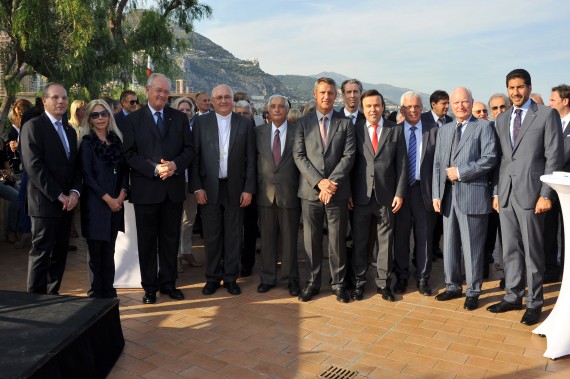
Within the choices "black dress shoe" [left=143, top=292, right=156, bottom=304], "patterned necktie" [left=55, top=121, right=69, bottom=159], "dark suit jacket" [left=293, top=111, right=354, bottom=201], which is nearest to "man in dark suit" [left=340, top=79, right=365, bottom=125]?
"dark suit jacket" [left=293, top=111, right=354, bottom=201]

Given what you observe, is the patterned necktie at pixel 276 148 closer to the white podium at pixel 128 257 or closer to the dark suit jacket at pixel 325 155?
the dark suit jacket at pixel 325 155

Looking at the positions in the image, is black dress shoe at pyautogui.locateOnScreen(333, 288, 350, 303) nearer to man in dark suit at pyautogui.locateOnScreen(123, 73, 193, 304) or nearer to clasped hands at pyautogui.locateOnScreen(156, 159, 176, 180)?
man in dark suit at pyautogui.locateOnScreen(123, 73, 193, 304)

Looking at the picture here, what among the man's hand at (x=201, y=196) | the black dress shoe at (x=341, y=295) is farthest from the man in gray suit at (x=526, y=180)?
the man's hand at (x=201, y=196)

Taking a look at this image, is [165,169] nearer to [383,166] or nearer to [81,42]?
[383,166]

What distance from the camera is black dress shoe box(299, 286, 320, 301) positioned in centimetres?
492

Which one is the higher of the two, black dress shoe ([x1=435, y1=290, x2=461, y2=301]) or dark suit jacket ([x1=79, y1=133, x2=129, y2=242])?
dark suit jacket ([x1=79, y1=133, x2=129, y2=242])

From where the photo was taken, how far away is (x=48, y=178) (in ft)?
13.5

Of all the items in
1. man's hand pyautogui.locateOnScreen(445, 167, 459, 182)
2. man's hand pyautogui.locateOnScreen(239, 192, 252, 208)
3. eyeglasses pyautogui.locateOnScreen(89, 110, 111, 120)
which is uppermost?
eyeglasses pyautogui.locateOnScreen(89, 110, 111, 120)

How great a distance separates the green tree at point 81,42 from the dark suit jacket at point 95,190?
34.1ft

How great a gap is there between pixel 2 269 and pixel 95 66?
435 inches

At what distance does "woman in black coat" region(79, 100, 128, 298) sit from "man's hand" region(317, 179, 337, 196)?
1.87 metres

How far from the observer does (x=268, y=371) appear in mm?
3441

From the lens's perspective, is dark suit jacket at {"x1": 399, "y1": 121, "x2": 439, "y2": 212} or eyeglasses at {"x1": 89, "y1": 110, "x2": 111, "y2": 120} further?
dark suit jacket at {"x1": 399, "y1": 121, "x2": 439, "y2": 212}

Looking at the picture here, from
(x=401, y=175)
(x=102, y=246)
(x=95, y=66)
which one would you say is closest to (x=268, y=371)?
(x=102, y=246)
